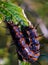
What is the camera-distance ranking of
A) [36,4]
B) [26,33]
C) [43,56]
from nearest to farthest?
[26,33] → [43,56] → [36,4]

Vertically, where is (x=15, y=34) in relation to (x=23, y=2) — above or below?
below

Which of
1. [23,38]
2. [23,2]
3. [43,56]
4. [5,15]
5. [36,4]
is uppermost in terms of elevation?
[36,4]

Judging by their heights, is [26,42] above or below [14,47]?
below

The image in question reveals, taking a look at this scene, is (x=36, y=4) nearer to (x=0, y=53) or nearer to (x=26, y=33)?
(x=0, y=53)

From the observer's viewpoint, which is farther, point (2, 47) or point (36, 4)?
point (36, 4)

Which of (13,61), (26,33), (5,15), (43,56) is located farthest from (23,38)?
(13,61)

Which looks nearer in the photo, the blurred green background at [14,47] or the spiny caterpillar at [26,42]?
the spiny caterpillar at [26,42]

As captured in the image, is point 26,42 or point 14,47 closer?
point 26,42

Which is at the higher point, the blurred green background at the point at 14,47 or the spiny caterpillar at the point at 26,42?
the blurred green background at the point at 14,47
